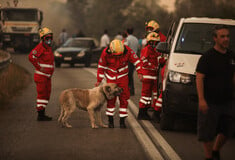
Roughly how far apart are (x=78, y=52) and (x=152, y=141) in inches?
827

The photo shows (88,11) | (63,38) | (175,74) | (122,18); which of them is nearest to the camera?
(175,74)

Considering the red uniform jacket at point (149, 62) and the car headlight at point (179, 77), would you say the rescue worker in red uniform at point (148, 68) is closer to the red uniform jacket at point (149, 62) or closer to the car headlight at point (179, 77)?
the red uniform jacket at point (149, 62)

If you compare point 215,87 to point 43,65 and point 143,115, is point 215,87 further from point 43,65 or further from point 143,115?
point 43,65

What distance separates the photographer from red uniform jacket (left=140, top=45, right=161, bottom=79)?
39.0ft

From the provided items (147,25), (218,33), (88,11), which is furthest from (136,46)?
(88,11)

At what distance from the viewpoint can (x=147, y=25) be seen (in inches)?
502

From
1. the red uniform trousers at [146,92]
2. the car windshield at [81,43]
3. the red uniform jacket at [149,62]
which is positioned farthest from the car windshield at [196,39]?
the car windshield at [81,43]

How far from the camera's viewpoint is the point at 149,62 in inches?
470

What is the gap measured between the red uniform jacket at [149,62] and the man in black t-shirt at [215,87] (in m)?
4.75

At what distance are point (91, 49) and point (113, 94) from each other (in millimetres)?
20512

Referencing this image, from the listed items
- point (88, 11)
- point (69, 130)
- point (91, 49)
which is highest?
point (69, 130)

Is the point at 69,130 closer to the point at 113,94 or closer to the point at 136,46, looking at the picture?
the point at 113,94

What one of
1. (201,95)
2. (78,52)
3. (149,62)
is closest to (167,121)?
(149,62)

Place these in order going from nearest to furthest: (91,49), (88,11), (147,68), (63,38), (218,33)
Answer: (218,33), (147,68), (91,49), (63,38), (88,11)
